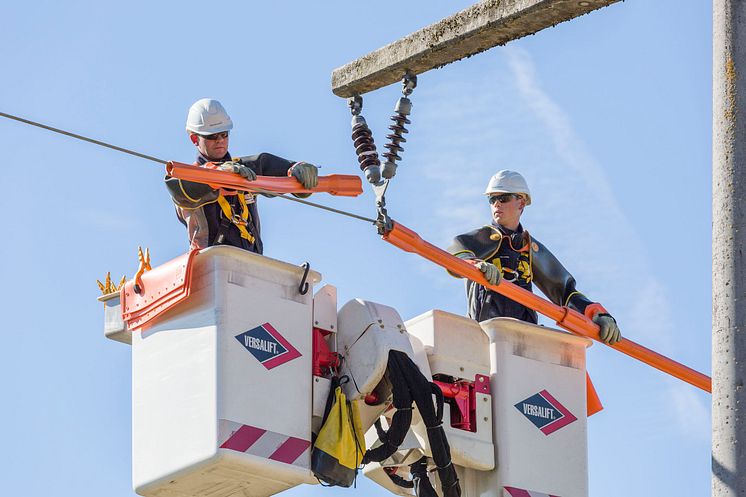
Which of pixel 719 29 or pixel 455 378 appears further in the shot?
pixel 455 378

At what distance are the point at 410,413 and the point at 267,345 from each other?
3.68 ft

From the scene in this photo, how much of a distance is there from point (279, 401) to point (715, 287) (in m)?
3.48

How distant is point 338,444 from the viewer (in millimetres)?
9609

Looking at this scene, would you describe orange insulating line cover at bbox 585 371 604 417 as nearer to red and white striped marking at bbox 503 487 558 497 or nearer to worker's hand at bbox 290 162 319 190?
red and white striped marking at bbox 503 487 558 497

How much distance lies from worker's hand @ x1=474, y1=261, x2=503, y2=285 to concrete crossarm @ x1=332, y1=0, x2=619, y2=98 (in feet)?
4.48

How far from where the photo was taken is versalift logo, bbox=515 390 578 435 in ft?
35.3

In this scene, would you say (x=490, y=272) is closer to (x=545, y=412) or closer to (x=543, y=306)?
(x=543, y=306)

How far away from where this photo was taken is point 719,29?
6793mm

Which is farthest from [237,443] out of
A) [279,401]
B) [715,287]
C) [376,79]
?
[715,287]

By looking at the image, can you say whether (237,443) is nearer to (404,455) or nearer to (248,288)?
(248,288)

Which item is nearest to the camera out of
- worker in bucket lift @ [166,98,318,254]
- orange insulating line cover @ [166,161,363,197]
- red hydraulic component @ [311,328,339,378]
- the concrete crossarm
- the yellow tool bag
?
the concrete crossarm

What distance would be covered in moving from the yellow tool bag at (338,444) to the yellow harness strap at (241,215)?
122 cm

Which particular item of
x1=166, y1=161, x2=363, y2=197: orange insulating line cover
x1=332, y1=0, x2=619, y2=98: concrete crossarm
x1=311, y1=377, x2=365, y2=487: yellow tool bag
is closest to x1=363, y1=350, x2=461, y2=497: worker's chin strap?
x1=311, y1=377, x2=365, y2=487: yellow tool bag

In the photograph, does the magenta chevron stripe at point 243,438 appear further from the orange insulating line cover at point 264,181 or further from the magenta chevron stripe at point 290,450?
the orange insulating line cover at point 264,181
